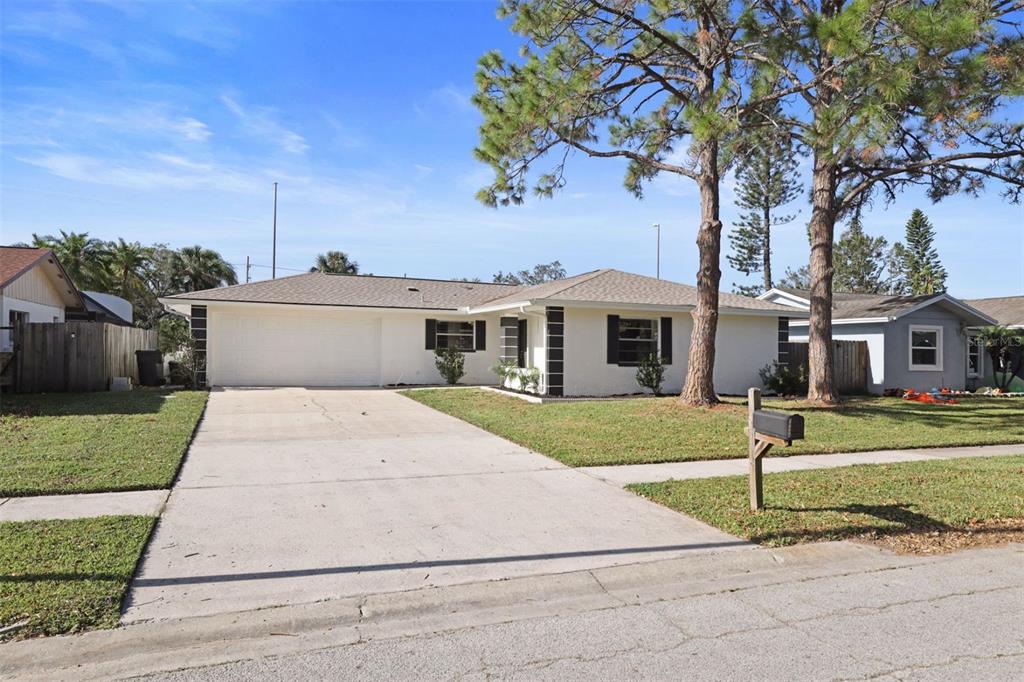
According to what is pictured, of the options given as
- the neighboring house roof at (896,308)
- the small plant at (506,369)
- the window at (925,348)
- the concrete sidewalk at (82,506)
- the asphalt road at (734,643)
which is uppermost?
the neighboring house roof at (896,308)

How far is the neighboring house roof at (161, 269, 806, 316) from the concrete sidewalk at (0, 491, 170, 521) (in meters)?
10.6

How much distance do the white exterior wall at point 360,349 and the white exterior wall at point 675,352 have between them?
4267 mm

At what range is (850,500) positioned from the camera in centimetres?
661

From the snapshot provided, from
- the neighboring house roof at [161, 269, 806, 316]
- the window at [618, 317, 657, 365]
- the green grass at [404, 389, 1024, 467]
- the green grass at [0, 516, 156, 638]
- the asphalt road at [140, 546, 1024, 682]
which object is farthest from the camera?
the neighboring house roof at [161, 269, 806, 316]

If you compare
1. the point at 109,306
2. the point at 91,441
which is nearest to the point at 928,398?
the point at 91,441

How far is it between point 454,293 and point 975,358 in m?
17.3

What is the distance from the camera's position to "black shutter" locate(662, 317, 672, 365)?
58.0 feet

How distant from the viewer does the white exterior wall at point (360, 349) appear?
18.8 metres

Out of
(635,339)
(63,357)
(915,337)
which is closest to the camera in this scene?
(63,357)

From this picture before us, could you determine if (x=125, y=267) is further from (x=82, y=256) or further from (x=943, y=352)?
(x=943, y=352)

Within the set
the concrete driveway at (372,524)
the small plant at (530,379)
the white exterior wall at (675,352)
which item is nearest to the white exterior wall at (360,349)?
the small plant at (530,379)

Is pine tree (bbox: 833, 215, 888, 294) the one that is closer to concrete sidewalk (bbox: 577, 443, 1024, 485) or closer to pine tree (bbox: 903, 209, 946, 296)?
pine tree (bbox: 903, 209, 946, 296)

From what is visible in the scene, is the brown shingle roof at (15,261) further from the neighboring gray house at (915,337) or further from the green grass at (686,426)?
the neighboring gray house at (915,337)

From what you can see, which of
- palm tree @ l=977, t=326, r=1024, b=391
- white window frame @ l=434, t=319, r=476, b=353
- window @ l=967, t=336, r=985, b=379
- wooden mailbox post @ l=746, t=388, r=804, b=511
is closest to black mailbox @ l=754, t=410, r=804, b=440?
wooden mailbox post @ l=746, t=388, r=804, b=511
